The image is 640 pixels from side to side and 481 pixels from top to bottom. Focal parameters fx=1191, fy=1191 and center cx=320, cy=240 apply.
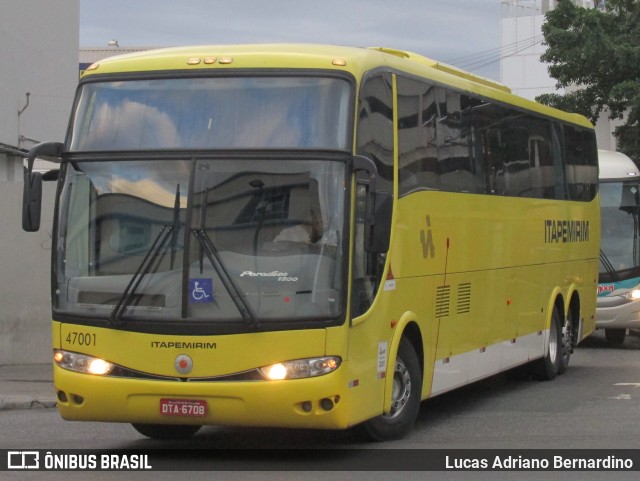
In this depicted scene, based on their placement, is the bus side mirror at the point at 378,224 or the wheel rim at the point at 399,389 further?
the wheel rim at the point at 399,389

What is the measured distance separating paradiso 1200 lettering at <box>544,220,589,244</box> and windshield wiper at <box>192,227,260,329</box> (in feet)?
23.9

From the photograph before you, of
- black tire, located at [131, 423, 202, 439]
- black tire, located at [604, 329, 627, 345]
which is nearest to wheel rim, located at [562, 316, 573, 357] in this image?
black tire, located at [604, 329, 627, 345]

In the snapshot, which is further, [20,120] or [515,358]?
[20,120]

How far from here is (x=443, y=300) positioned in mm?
11758

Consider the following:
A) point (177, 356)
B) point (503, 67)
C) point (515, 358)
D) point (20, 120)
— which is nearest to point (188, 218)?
point (177, 356)

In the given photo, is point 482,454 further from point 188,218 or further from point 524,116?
point 524,116

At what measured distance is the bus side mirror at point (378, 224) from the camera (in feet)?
31.1

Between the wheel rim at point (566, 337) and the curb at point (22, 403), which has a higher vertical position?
the wheel rim at point (566, 337)

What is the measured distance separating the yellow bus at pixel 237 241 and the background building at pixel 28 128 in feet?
21.5

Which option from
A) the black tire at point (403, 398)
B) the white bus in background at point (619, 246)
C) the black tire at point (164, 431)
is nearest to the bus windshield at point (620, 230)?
the white bus in background at point (619, 246)

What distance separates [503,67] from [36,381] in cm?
5142

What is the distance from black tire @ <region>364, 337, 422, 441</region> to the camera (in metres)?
10.5

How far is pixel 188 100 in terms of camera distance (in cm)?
973

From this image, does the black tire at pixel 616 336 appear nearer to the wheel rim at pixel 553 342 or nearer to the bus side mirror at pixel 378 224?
the wheel rim at pixel 553 342
